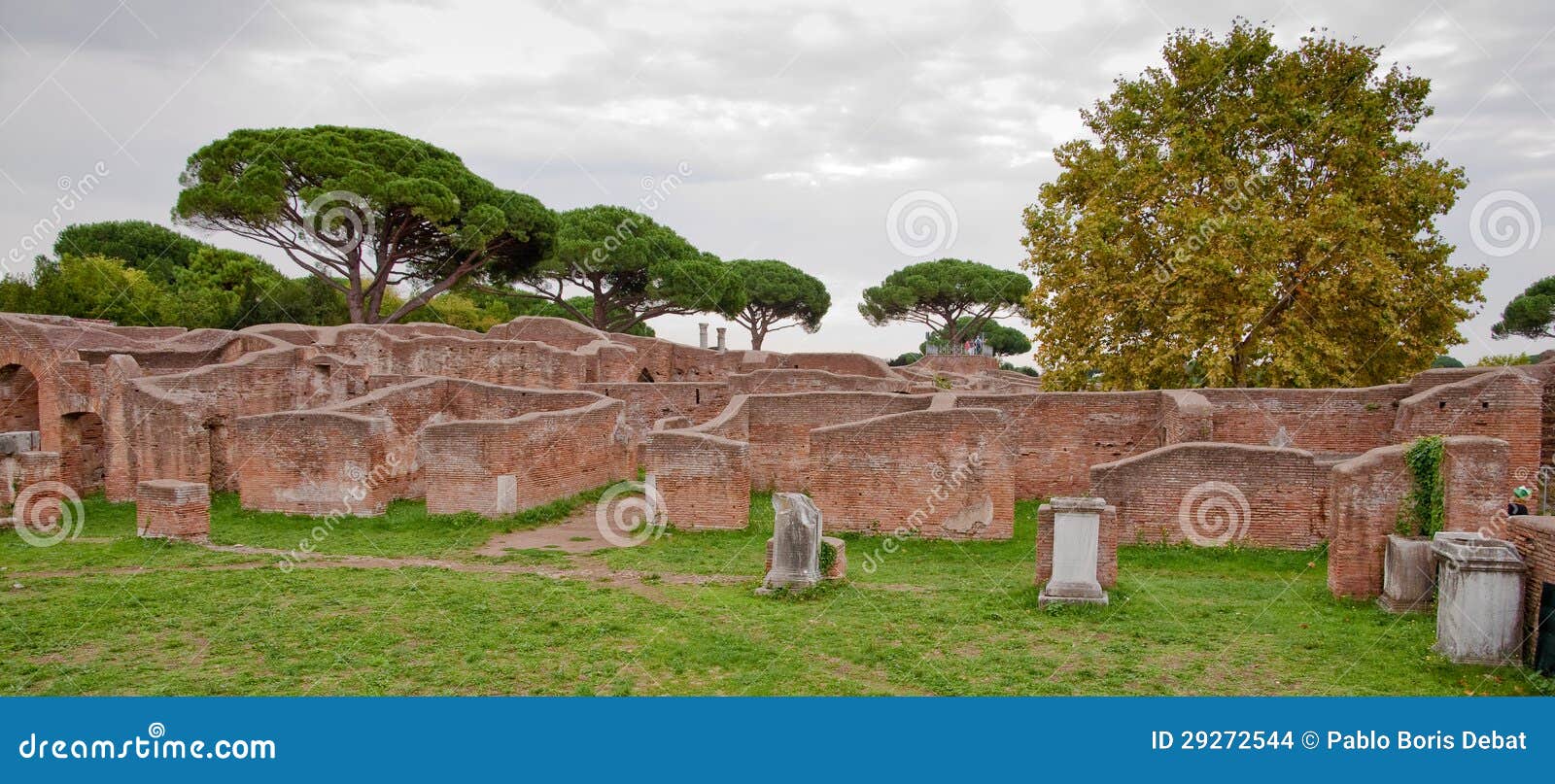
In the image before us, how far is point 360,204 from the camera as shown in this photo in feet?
113

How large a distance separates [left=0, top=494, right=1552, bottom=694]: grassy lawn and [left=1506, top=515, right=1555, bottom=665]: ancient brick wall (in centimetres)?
36

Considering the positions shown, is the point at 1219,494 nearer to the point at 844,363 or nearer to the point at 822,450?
the point at 822,450

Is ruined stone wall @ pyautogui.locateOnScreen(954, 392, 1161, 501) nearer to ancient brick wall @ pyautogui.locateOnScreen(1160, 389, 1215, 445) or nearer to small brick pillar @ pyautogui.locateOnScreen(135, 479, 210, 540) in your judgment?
ancient brick wall @ pyautogui.locateOnScreen(1160, 389, 1215, 445)

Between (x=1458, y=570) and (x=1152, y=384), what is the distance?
13.5 m

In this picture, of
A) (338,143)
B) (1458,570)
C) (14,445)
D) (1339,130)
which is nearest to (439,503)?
(14,445)

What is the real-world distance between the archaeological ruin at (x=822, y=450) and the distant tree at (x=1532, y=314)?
4306 cm

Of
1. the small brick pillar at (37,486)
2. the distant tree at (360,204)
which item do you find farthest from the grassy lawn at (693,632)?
the distant tree at (360,204)

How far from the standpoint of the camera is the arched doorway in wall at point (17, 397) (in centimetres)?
1958

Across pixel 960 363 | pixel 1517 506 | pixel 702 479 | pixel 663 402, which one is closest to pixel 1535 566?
pixel 1517 506

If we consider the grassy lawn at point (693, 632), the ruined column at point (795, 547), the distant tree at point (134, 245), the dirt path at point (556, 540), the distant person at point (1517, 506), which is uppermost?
the distant tree at point (134, 245)

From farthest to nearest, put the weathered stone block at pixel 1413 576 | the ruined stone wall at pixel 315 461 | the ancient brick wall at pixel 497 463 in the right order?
the ruined stone wall at pixel 315 461, the ancient brick wall at pixel 497 463, the weathered stone block at pixel 1413 576

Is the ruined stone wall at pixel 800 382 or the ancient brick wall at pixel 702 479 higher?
the ruined stone wall at pixel 800 382

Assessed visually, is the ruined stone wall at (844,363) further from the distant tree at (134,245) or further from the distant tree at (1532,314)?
the distant tree at (1532,314)

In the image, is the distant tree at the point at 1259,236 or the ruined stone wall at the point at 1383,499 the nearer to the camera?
the ruined stone wall at the point at 1383,499
